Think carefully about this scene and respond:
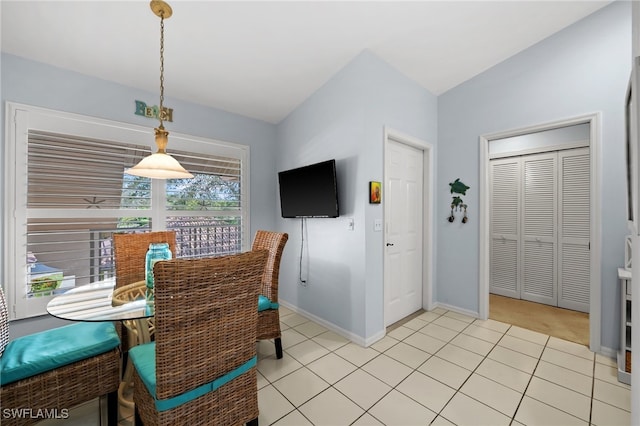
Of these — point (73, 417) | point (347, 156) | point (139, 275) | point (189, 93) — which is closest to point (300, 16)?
point (347, 156)

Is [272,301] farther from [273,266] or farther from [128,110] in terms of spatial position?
[128,110]

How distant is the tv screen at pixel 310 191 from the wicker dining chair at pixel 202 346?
149 centimetres

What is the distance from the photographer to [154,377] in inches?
48.1

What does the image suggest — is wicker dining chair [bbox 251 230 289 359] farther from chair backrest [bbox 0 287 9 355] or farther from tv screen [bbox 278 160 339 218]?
chair backrest [bbox 0 287 9 355]

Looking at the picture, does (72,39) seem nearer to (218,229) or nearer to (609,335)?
(218,229)

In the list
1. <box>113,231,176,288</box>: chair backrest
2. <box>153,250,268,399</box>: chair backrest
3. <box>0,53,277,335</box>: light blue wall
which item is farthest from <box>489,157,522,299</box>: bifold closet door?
<box>113,231,176,288</box>: chair backrest

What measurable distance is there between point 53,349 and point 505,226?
4.96m

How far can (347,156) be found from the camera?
266 cm

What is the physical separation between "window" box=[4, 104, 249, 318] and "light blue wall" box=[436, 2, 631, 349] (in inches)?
125

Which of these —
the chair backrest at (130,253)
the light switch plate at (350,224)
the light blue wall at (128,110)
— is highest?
the light blue wall at (128,110)

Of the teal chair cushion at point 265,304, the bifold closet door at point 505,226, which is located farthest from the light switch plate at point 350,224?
the bifold closet door at point 505,226

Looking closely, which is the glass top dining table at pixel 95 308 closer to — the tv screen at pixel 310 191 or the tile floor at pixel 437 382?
the tile floor at pixel 437 382

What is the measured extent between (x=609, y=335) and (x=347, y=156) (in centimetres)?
289

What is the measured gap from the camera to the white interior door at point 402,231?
292cm
